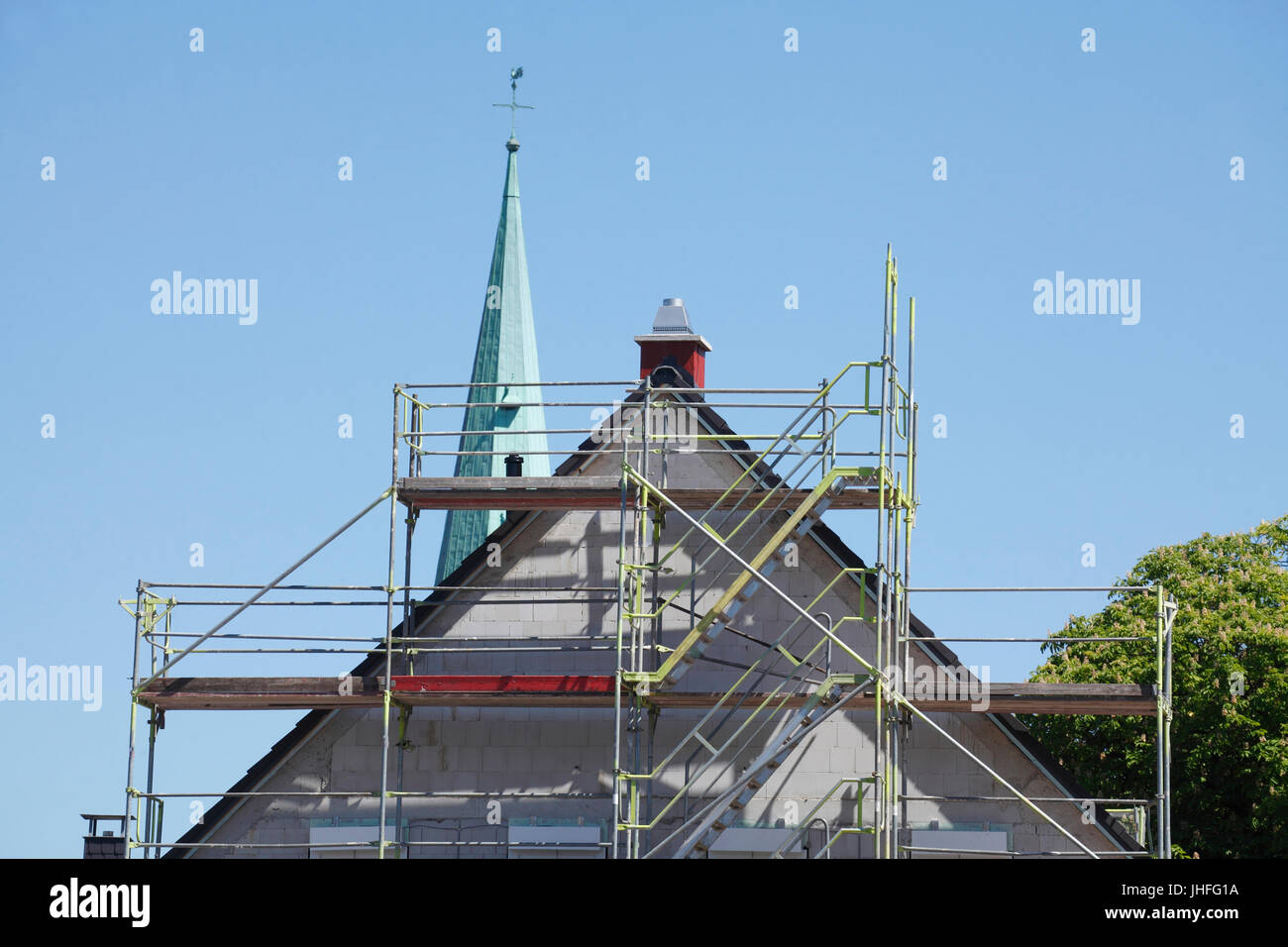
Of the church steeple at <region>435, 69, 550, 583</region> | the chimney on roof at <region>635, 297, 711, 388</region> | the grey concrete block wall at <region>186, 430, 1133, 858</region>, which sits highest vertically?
the church steeple at <region>435, 69, 550, 583</region>

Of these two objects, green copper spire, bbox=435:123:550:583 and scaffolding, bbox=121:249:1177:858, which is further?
green copper spire, bbox=435:123:550:583

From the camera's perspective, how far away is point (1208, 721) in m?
37.1

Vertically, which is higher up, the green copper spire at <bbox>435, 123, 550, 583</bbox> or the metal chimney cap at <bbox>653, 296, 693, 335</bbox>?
the green copper spire at <bbox>435, 123, 550, 583</bbox>

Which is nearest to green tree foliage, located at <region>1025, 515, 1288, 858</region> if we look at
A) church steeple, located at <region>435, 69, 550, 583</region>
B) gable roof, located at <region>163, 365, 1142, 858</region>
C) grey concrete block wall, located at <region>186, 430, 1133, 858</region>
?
gable roof, located at <region>163, 365, 1142, 858</region>

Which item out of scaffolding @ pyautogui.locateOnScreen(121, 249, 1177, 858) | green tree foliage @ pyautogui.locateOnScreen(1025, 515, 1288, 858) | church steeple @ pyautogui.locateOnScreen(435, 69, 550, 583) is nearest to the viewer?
scaffolding @ pyautogui.locateOnScreen(121, 249, 1177, 858)

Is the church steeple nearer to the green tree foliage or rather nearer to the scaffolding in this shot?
the green tree foliage

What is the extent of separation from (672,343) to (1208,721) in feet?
48.3

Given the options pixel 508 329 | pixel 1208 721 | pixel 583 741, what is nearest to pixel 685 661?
pixel 583 741

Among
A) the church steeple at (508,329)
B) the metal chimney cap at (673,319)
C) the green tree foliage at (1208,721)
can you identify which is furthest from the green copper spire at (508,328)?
the metal chimney cap at (673,319)

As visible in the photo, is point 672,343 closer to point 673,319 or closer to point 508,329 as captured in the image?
point 673,319

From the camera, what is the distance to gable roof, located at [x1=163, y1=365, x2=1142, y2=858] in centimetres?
2323

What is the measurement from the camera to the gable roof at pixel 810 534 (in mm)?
23234

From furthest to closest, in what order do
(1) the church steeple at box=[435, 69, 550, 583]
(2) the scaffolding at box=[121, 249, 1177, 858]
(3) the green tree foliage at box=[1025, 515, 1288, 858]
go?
(1) the church steeple at box=[435, 69, 550, 583]
(3) the green tree foliage at box=[1025, 515, 1288, 858]
(2) the scaffolding at box=[121, 249, 1177, 858]
